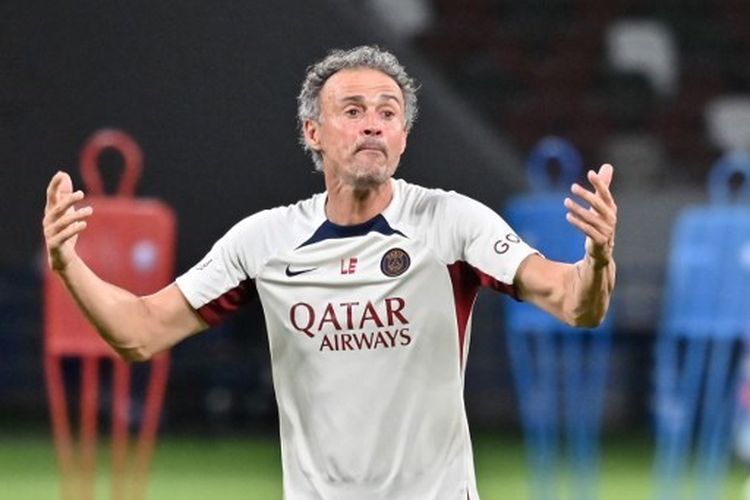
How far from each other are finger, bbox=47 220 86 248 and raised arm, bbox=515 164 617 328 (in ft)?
2.77

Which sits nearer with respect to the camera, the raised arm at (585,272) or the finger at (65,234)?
the raised arm at (585,272)

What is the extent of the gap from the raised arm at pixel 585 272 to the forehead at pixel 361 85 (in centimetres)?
47

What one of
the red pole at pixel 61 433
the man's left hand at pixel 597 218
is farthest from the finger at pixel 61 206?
the red pole at pixel 61 433

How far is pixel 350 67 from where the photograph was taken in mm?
4309

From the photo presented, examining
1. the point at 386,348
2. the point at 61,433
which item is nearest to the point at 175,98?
the point at 61,433

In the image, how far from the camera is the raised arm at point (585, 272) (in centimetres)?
380

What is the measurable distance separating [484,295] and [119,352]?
20.4 feet

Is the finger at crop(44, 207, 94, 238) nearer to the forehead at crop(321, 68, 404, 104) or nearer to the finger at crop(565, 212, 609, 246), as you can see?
the forehead at crop(321, 68, 404, 104)

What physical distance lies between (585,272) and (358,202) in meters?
0.57

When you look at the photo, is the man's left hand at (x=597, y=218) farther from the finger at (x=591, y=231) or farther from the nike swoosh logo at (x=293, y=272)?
the nike swoosh logo at (x=293, y=272)

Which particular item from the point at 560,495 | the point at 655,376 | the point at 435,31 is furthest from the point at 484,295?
the point at 435,31

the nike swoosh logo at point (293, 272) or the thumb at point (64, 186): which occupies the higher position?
the thumb at point (64, 186)

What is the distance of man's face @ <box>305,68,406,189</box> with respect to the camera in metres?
4.17

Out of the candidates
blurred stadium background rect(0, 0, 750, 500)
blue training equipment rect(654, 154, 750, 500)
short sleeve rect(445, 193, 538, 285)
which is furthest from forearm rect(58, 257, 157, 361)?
blurred stadium background rect(0, 0, 750, 500)
